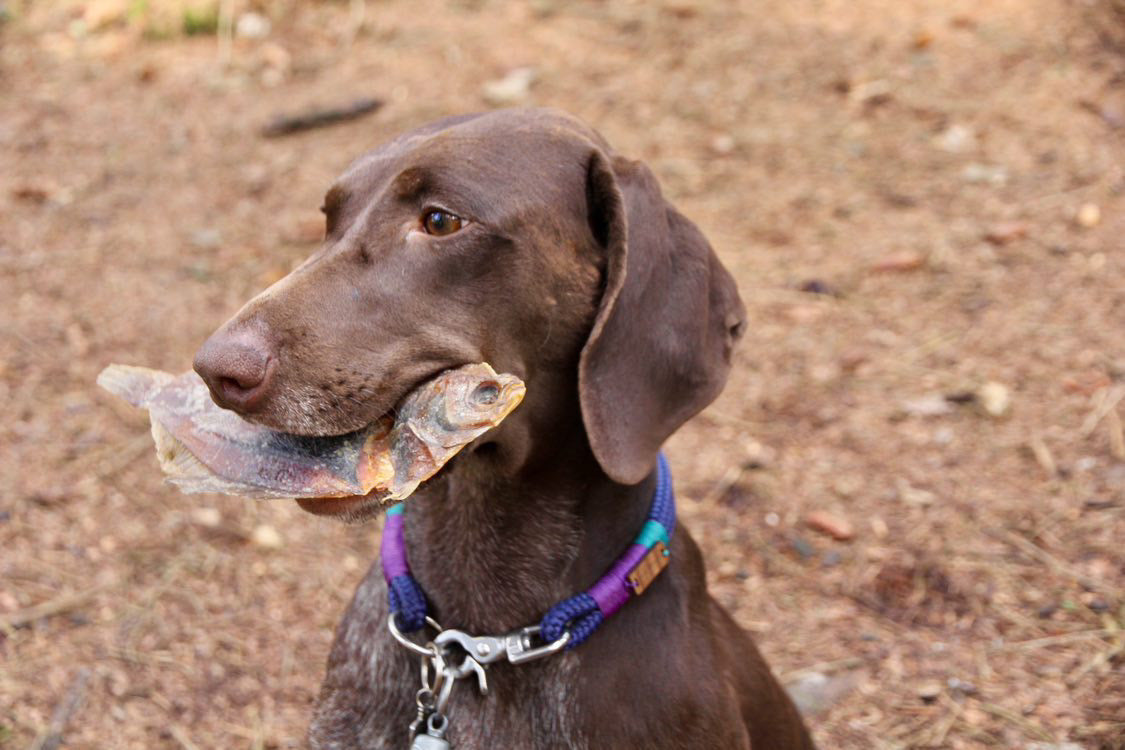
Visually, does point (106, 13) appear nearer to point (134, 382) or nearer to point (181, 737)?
point (181, 737)

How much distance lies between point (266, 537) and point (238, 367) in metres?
2.56

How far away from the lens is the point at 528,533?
308 cm

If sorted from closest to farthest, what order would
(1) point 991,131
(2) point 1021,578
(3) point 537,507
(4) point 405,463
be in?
(4) point 405,463 < (3) point 537,507 < (2) point 1021,578 < (1) point 991,131

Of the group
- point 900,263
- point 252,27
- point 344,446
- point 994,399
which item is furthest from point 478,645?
point 252,27

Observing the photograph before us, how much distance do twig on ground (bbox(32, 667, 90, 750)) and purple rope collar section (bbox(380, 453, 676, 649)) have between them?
153 centimetres

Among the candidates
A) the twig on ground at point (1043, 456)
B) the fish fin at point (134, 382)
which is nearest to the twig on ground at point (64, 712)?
the fish fin at point (134, 382)

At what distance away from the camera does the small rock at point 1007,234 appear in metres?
6.20

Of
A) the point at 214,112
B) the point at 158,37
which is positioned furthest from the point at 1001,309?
the point at 158,37

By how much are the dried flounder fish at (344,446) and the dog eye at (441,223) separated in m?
0.34

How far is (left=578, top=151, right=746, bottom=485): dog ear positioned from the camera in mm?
2867

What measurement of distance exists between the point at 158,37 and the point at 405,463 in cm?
703

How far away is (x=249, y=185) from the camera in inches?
280

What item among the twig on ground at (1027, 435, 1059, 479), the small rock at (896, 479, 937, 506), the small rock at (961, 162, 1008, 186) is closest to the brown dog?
the small rock at (896, 479, 937, 506)

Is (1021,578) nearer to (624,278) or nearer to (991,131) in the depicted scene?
(624,278)
